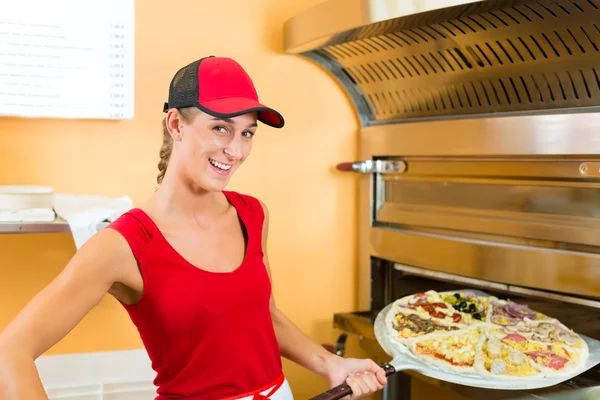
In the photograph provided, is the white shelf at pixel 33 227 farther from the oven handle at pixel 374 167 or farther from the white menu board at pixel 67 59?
the oven handle at pixel 374 167

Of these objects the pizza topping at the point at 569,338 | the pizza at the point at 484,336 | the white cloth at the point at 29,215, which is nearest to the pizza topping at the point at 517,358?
the pizza at the point at 484,336

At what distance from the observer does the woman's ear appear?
1.15 meters

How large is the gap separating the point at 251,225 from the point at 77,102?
0.71m

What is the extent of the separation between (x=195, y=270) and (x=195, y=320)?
9 centimetres

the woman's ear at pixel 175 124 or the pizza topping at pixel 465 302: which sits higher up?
the woman's ear at pixel 175 124

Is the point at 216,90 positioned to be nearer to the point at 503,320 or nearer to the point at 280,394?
the point at 280,394

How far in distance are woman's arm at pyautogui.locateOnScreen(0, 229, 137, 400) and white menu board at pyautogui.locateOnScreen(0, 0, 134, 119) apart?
75 cm

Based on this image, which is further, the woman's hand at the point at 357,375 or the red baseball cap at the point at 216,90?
the woman's hand at the point at 357,375

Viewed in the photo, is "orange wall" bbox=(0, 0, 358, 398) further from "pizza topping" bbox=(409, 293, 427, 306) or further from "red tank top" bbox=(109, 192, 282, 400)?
"red tank top" bbox=(109, 192, 282, 400)

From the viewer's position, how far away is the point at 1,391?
0.91 meters

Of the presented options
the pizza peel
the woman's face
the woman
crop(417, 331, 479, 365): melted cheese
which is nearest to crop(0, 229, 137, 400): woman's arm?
the woman

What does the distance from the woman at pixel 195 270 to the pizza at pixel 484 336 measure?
18cm

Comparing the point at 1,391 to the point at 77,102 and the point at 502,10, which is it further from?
the point at 502,10

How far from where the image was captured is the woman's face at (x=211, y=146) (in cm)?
113
